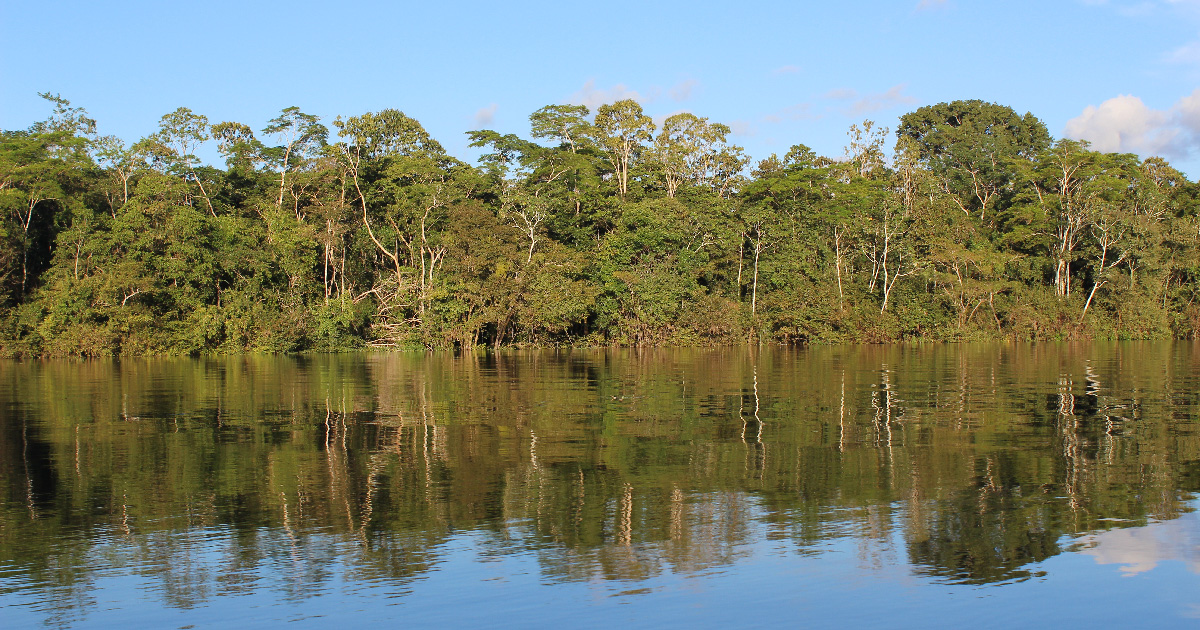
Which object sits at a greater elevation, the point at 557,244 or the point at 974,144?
the point at 974,144

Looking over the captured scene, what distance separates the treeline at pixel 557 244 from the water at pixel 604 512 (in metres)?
23.9

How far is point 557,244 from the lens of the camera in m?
46.3

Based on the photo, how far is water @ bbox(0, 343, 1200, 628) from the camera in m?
6.72

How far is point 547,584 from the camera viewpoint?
23.2ft

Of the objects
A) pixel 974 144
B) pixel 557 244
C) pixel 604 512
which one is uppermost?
pixel 974 144

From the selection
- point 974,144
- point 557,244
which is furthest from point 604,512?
point 974,144

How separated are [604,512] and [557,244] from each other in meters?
37.6

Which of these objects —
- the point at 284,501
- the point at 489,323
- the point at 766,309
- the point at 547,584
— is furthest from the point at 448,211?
the point at 547,584

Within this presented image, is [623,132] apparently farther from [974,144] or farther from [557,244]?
[974,144]

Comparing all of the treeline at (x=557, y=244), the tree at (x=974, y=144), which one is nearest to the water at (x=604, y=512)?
the treeline at (x=557, y=244)

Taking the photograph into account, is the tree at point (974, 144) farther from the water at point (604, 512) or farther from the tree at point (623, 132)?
the water at point (604, 512)

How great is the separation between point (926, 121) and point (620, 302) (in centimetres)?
4496

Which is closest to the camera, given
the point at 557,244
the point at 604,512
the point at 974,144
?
the point at 604,512

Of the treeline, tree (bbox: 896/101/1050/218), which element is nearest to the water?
the treeline
